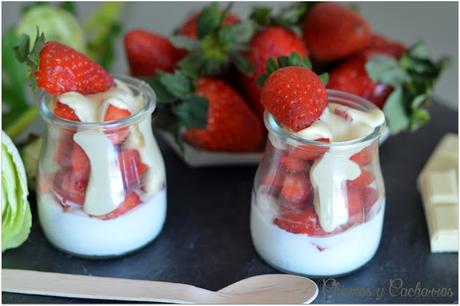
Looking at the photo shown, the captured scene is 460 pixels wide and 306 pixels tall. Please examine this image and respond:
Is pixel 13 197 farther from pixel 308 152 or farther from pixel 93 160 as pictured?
pixel 308 152

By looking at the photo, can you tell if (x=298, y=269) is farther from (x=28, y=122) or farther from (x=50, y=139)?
(x=28, y=122)

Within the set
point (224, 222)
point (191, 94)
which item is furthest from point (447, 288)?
point (191, 94)

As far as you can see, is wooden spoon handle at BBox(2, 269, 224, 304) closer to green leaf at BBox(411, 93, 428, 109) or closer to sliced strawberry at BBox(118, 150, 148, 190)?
sliced strawberry at BBox(118, 150, 148, 190)

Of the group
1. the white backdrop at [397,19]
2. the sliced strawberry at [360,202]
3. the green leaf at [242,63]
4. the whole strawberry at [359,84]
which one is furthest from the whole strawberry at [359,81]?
the white backdrop at [397,19]

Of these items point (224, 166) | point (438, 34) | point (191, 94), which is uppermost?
point (191, 94)

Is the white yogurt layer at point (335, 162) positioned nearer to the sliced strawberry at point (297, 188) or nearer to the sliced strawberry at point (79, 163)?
the sliced strawberry at point (297, 188)

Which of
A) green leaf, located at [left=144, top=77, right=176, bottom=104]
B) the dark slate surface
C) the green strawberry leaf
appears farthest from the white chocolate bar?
green leaf, located at [left=144, top=77, right=176, bottom=104]

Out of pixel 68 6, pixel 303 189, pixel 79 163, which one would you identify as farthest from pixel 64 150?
pixel 68 6
